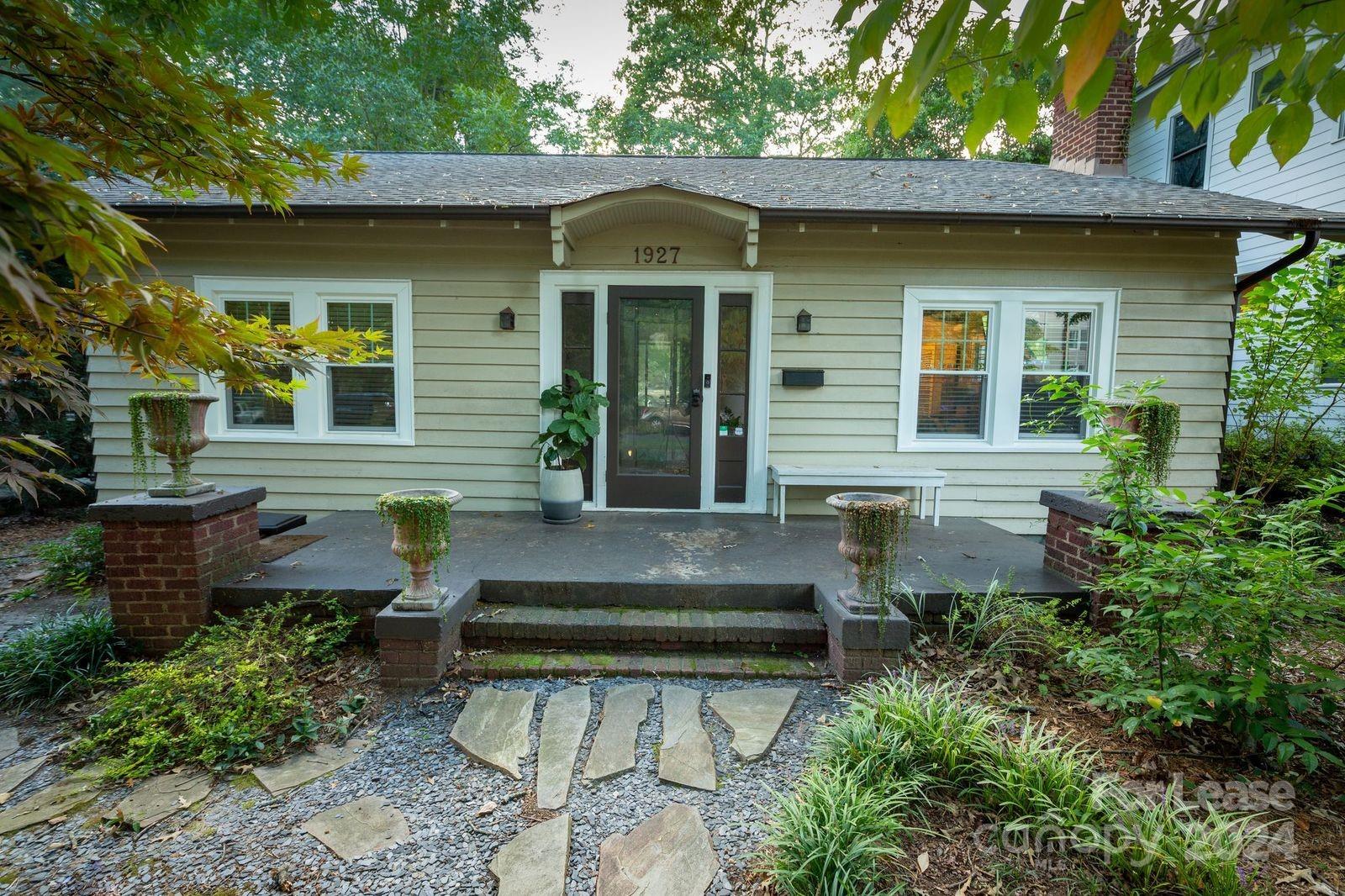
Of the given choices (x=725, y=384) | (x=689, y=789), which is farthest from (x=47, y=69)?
(x=725, y=384)

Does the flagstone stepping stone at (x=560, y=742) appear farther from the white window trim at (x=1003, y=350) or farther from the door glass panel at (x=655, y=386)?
the white window trim at (x=1003, y=350)

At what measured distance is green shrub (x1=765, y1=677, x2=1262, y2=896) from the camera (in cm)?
174

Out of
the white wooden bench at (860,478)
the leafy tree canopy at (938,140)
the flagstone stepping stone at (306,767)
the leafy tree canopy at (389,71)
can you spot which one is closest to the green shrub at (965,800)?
the flagstone stepping stone at (306,767)

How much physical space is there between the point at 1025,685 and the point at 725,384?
134 inches

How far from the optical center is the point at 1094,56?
94 centimetres

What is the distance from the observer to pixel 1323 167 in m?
6.83

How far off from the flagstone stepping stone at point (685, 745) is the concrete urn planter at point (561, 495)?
8.00 ft

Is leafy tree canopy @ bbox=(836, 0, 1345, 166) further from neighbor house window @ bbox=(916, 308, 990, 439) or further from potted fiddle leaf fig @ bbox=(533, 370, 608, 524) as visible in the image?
neighbor house window @ bbox=(916, 308, 990, 439)

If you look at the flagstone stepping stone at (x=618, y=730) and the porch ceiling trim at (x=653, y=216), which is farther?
the porch ceiling trim at (x=653, y=216)

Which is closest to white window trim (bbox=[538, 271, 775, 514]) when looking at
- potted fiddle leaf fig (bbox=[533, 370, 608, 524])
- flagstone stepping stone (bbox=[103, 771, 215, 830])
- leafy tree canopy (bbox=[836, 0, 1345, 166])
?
potted fiddle leaf fig (bbox=[533, 370, 608, 524])

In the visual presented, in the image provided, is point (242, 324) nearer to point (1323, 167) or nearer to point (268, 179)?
point (268, 179)

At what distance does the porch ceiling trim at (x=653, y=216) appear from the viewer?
15.3ft

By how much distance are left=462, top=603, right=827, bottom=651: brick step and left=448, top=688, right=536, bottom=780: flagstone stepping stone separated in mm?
391

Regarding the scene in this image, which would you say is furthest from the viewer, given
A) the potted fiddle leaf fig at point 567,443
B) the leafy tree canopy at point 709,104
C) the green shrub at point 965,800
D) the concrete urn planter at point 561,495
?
the leafy tree canopy at point 709,104
